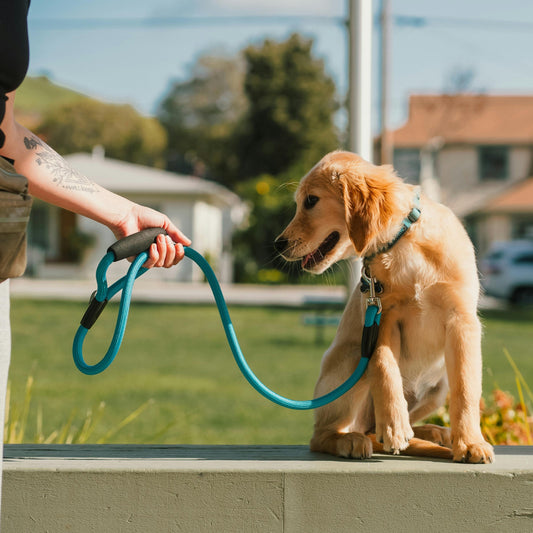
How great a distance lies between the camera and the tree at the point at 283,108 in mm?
43750

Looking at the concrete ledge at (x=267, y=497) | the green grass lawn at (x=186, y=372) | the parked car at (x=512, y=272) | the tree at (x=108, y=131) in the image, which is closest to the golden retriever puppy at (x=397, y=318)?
the concrete ledge at (x=267, y=497)

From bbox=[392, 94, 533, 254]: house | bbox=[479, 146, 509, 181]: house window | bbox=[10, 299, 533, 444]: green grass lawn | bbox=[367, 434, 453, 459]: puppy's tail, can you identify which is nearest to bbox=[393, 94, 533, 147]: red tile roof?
bbox=[392, 94, 533, 254]: house

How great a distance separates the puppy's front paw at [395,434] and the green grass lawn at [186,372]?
0.87m

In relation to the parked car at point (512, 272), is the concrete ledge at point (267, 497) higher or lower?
lower

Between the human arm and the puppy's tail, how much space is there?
3.29ft

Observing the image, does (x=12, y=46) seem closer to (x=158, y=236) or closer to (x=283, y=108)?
(x=158, y=236)

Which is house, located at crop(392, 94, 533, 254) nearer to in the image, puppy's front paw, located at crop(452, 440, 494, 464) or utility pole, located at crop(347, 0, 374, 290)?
utility pole, located at crop(347, 0, 374, 290)

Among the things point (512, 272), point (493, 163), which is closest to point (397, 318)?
point (512, 272)

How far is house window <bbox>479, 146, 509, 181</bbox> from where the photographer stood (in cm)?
3866

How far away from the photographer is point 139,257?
7.81ft

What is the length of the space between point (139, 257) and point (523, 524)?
1.51 m

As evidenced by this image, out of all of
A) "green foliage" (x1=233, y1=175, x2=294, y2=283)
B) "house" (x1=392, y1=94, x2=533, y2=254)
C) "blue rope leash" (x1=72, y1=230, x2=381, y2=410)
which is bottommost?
"blue rope leash" (x1=72, y1=230, x2=381, y2=410)

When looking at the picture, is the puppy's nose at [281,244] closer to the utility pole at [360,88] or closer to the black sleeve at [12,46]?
the black sleeve at [12,46]

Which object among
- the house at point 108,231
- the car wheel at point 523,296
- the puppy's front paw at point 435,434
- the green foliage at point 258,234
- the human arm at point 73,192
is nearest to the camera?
the human arm at point 73,192
